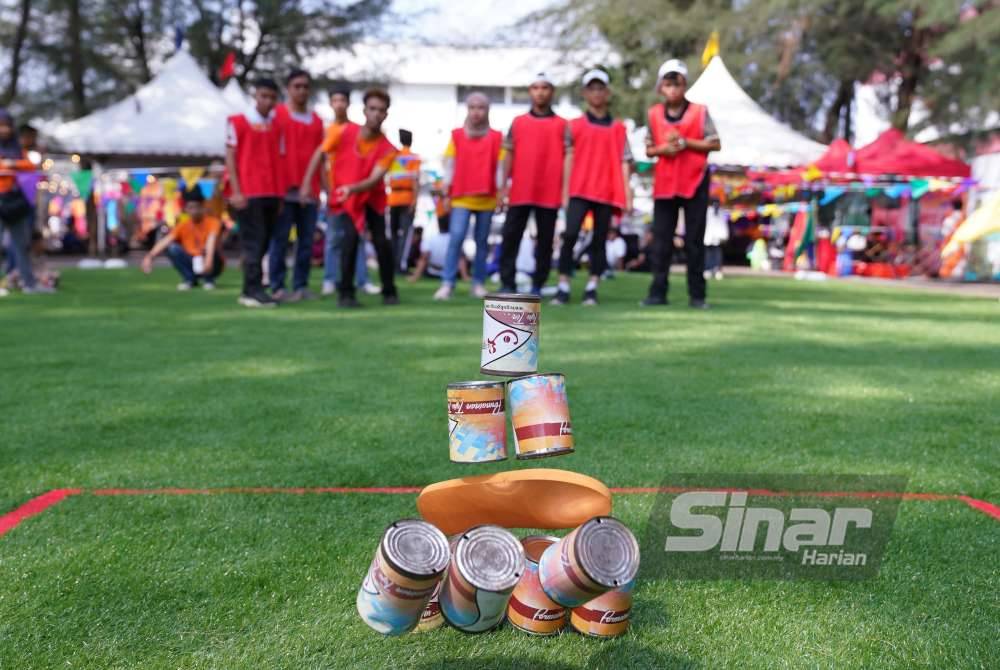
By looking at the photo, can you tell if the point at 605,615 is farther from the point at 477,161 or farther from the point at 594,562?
the point at 477,161

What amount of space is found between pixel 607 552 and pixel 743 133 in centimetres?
1648

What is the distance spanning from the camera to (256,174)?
782 centimetres

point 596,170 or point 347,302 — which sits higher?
point 596,170

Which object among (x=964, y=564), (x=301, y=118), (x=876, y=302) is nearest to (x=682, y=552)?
(x=964, y=564)

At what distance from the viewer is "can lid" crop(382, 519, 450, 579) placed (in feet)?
4.63

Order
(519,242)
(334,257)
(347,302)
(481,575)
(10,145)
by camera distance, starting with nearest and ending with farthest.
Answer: (481,575) → (347,302) → (519,242) → (10,145) → (334,257)

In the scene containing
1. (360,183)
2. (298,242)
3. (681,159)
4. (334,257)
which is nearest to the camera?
(360,183)

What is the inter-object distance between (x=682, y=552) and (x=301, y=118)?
23.1 ft

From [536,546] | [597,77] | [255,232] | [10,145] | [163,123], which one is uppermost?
[163,123]

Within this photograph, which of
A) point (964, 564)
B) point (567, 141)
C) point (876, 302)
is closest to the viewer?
point (964, 564)

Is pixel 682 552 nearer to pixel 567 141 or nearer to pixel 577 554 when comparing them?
pixel 577 554

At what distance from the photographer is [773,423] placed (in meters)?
3.46

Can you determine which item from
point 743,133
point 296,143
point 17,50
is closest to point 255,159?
point 296,143

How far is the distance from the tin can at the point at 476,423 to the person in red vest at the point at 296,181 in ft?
22.1
